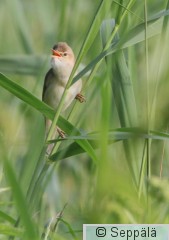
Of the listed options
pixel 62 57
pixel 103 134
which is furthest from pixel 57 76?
pixel 103 134

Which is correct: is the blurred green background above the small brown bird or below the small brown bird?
below

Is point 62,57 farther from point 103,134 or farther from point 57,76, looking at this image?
point 103,134

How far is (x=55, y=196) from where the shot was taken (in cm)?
282

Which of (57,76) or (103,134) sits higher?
(57,76)

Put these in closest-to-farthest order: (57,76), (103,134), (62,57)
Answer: (103,134), (62,57), (57,76)

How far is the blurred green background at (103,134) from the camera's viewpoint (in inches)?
52.9

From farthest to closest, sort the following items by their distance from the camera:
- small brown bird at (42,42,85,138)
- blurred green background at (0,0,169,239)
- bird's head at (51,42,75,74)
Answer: small brown bird at (42,42,85,138) → bird's head at (51,42,75,74) → blurred green background at (0,0,169,239)

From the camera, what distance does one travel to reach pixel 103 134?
1.27 m

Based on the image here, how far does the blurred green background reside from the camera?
134cm

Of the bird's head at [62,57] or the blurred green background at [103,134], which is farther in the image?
the bird's head at [62,57]

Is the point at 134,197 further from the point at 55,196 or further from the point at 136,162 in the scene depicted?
the point at 55,196

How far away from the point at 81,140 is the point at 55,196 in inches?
35.5

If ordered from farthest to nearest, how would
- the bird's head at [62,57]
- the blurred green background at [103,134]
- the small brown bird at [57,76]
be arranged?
1. the small brown bird at [57,76]
2. the bird's head at [62,57]
3. the blurred green background at [103,134]

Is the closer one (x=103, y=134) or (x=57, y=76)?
(x=103, y=134)
